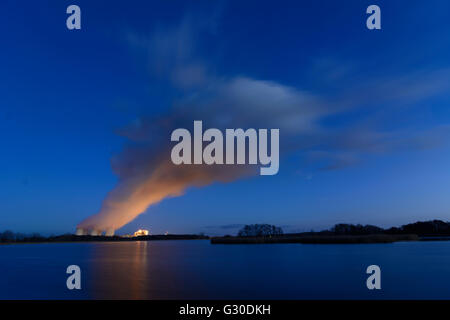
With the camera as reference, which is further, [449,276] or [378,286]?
[449,276]

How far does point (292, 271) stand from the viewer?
40594mm

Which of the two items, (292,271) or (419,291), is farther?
(292,271)

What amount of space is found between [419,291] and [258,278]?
14.4m

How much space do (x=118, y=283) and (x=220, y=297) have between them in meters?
12.3
